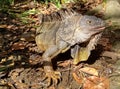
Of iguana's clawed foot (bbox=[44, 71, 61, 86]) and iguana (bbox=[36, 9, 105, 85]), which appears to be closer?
iguana (bbox=[36, 9, 105, 85])

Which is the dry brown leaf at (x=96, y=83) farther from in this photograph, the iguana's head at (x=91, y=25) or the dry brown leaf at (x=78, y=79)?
the iguana's head at (x=91, y=25)

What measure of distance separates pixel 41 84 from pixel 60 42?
59 cm

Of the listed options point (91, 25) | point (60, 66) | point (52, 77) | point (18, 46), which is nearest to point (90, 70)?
point (60, 66)

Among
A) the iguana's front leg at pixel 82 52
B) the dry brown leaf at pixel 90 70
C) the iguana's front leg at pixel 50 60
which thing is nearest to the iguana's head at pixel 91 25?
the iguana's front leg at pixel 82 52

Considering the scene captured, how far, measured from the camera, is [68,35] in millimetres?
4164

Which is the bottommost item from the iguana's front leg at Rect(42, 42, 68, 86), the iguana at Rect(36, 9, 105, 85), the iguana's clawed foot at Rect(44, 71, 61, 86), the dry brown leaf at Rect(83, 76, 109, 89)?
the dry brown leaf at Rect(83, 76, 109, 89)

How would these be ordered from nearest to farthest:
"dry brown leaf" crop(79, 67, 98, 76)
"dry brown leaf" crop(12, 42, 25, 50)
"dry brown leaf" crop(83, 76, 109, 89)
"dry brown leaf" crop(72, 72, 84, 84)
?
"dry brown leaf" crop(83, 76, 109, 89)
"dry brown leaf" crop(72, 72, 84, 84)
"dry brown leaf" crop(79, 67, 98, 76)
"dry brown leaf" crop(12, 42, 25, 50)

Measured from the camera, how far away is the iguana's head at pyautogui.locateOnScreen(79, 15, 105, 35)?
3914 millimetres

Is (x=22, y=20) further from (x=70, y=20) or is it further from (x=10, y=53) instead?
(x=70, y=20)

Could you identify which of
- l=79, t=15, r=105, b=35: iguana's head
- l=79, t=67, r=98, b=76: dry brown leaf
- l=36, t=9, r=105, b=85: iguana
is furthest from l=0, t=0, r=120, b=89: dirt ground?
l=79, t=15, r=105, b=35: iguana's head

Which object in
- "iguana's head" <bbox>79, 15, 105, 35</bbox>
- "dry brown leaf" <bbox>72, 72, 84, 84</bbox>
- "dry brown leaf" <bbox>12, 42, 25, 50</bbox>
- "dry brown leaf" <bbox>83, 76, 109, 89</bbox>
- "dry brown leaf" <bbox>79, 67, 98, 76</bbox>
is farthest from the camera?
"dry brown leaf" <bbox>12, 42, 25, 50</bbox>

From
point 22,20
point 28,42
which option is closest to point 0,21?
point 22,20

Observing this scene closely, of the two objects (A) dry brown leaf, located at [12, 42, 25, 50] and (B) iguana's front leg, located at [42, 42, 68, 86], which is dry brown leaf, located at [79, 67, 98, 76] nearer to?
(B) iguana's front leg, located at [42, 42, 68, 86]

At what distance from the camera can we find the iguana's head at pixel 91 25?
391cm
